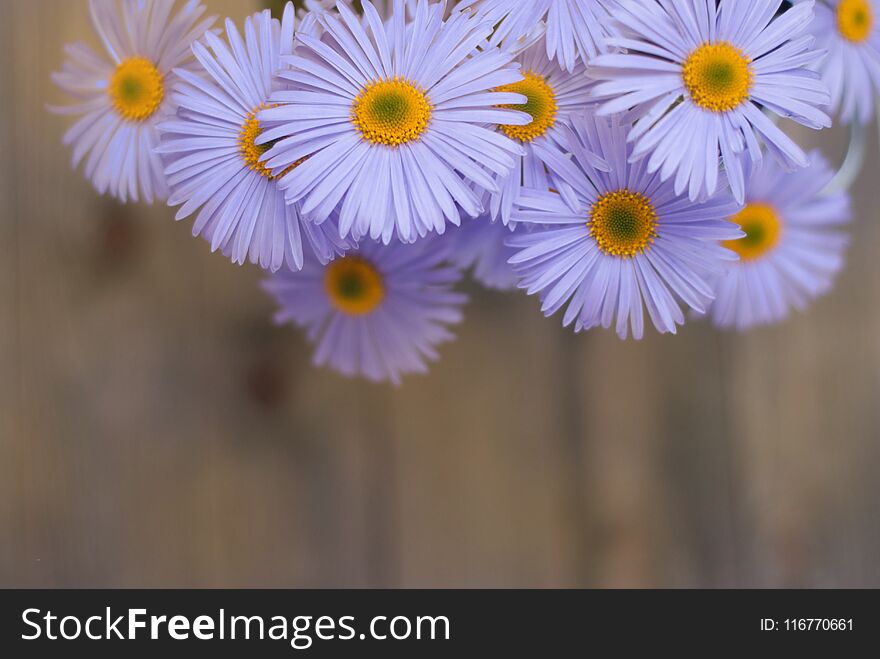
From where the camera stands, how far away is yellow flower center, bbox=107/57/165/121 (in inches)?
14.6

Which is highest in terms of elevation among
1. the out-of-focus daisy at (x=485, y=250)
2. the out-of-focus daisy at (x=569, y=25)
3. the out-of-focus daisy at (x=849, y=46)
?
the out-of-focus daisy at (x=849, y=46)

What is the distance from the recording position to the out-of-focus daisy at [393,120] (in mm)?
313

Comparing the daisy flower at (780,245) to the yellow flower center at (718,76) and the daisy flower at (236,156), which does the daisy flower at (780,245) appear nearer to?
the yellow flower center at (718,76)

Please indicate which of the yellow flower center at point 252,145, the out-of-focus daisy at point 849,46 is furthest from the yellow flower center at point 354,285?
the out-of-focus daisy at point 849,46

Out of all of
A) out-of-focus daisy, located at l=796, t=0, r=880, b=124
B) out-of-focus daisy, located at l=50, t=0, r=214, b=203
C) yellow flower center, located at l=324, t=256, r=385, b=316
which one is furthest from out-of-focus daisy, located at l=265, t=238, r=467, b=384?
out-of-focus daisy, located at l=796, t=0, r=880, b=124

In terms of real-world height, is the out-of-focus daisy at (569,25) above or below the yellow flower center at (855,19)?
below

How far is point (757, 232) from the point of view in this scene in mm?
448

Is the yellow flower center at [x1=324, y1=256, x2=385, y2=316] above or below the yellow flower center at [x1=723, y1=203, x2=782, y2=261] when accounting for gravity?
below

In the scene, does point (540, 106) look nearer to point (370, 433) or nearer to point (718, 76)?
point (718, 76)

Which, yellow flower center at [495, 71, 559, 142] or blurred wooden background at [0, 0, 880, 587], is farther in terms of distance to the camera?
blurred wooden background at [0, 0, 880, 587]

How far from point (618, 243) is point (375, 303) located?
0.16m

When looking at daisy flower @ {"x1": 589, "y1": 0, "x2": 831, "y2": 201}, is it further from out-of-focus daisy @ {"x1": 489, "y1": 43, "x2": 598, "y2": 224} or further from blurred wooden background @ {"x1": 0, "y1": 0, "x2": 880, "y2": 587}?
blurred wooden background @ {"x1": 0, "y1": 0, "x2": 880, "y2": 587}

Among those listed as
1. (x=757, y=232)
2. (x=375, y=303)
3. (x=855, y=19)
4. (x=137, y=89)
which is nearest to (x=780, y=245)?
(x=757, y=232)

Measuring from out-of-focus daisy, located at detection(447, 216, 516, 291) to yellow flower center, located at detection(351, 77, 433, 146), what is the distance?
0.06 metres
